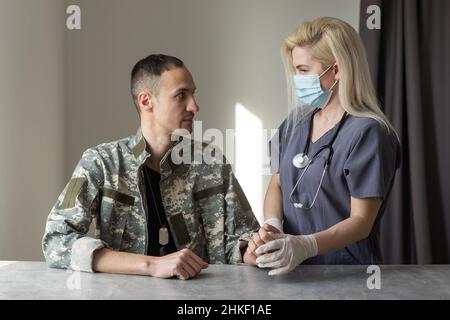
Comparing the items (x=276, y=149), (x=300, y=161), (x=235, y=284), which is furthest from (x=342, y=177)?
(x=235, y=284)

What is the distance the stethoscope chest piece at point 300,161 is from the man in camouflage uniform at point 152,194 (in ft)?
0.76

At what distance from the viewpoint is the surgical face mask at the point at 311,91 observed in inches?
75.5

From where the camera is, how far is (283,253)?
5.08 ft

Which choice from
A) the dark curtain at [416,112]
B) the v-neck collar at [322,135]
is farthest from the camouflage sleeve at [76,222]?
the dark curtain at [416,112]

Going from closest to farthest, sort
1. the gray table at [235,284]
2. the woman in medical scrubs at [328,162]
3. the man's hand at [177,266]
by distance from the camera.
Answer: the gray table at [235,284] → the man's hand at [177,266] → the woman in medical scrubs at [328,162]

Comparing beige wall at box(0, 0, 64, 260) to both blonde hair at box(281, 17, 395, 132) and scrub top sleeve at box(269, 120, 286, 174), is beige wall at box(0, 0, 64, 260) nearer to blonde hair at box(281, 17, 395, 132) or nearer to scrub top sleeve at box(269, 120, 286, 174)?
scrub top sleeve at box(269, 120, 286, 174)

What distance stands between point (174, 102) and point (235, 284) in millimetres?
725

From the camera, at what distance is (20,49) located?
257cm

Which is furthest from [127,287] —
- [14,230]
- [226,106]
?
[226,106]

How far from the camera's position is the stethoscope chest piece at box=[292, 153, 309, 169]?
1900mm

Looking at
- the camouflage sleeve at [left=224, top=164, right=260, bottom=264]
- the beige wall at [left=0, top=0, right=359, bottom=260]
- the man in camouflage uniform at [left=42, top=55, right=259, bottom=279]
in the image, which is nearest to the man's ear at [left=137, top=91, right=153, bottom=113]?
A: the man in camouflage uniform at [left=42, top=55, right=259, bottom=279]

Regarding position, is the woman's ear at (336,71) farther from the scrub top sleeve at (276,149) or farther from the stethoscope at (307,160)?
the scrub top sleeve at (276,149)

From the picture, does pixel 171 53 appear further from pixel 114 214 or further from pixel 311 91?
pixel 114 214

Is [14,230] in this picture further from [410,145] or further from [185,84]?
[410,145]
